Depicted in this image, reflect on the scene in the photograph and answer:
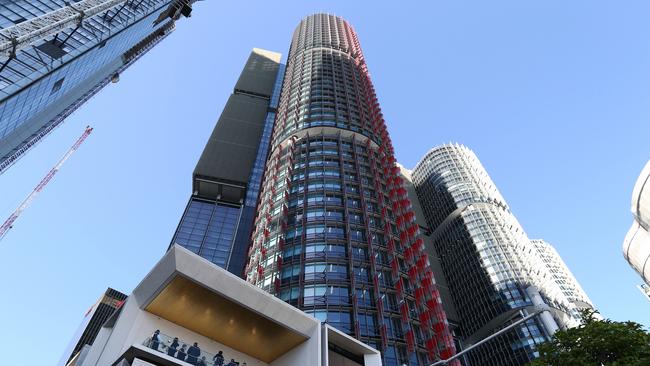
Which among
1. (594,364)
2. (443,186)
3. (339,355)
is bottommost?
(594,364)

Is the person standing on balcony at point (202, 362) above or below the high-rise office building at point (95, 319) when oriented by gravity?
below

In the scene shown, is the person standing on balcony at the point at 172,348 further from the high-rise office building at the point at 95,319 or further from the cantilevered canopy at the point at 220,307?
the high-rise office building at the point at 95,319

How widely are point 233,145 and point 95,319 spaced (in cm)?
7432

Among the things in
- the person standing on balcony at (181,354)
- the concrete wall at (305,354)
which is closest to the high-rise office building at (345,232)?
the concrete wall at (305,354)

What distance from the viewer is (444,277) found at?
392ft

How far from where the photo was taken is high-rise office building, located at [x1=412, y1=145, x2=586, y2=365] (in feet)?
309

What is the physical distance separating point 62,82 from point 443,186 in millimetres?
103043

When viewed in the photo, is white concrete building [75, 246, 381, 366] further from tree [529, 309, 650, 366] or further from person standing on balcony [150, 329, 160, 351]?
tree [529, 309, 650, 366]

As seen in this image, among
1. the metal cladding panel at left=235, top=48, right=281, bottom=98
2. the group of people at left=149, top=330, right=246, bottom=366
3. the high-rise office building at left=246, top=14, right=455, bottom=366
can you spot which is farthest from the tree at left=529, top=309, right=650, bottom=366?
the metal cladding panel at left=235, top=48, right=281, bottom=98

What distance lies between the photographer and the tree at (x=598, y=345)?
77.4ft

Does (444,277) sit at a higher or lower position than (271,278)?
higher

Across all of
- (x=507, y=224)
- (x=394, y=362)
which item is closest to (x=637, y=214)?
(x=507, y=224)

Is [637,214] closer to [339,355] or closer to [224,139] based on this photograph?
[339,355]

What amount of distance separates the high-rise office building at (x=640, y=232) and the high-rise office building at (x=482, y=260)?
18.3 meters
